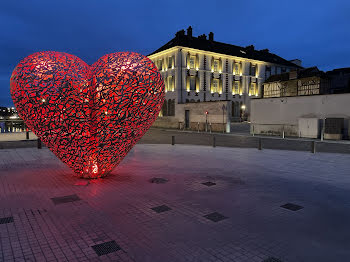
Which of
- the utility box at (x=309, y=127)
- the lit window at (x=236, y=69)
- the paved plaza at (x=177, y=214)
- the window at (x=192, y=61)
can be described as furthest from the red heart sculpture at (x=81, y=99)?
the lit window at (x=236, y=69)

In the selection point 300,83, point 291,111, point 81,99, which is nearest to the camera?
point 81,99

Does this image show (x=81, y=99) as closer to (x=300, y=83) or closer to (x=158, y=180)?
(x=158, y=180)

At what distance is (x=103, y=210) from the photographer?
16.9 feet

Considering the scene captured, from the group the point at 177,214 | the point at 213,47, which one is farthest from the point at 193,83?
the point at 177,214

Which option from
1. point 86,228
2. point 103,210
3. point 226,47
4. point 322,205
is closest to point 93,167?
point 103,210

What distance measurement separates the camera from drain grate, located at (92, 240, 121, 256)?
361 centimetres

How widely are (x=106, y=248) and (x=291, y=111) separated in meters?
21.1

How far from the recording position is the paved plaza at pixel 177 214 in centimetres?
364

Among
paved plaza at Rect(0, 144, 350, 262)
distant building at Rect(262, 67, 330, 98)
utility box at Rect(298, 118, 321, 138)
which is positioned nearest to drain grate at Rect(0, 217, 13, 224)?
paved plaza at Rect(0, 144, 350, 262)

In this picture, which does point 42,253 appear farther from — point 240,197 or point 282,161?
point 282,161

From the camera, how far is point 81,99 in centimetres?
650

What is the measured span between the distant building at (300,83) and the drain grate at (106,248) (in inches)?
1344

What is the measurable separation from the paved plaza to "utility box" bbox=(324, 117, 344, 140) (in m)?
11.6

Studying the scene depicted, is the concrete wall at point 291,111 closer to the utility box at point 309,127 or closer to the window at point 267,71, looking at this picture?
the utility box at point 309,127
